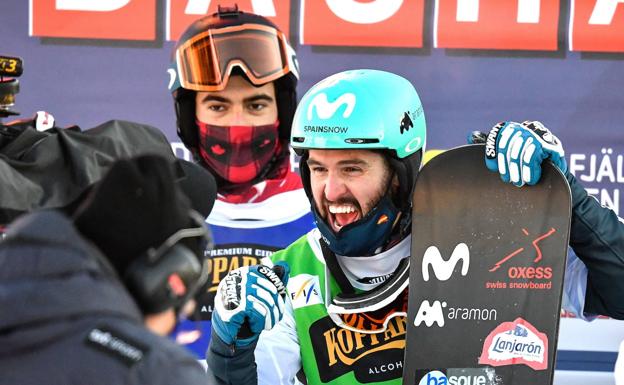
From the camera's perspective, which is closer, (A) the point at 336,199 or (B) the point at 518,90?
(A) the point at 336,199

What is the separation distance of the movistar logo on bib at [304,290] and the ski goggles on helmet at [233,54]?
1.44 m

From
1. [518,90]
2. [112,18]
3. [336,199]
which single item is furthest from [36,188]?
[518,90]

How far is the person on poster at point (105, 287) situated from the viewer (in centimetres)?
128

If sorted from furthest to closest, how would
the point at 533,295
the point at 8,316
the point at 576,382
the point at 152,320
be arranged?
the point at 576,382, the point at 533,295, the point at 152,320, the point at 8,316

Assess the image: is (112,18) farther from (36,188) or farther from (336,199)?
(36,188)

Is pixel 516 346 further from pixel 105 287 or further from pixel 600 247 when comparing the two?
pixel 105 287

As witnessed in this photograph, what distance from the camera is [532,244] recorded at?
292 cm

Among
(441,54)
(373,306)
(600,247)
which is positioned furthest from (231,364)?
(441,54)

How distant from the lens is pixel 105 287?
4.36ft

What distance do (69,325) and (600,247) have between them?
6.12ft

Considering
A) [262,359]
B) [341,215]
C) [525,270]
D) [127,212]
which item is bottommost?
[262,359]

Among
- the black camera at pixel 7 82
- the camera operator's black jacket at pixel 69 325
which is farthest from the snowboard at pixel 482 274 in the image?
the camera operator's black jacket at pixel 69 325

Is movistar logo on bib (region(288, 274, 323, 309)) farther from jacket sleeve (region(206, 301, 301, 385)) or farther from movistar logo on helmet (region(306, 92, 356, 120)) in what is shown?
movistar logo on helmet (region(306, 92, 356, 120))

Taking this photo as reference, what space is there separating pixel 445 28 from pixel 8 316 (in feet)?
10.7
